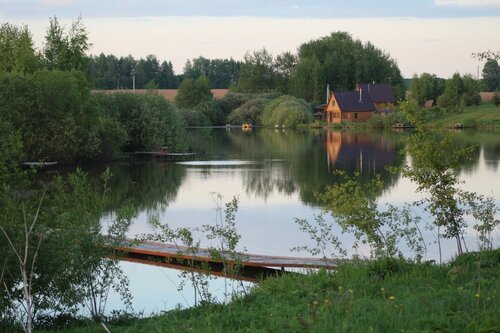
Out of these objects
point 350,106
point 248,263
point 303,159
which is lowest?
point 303,159

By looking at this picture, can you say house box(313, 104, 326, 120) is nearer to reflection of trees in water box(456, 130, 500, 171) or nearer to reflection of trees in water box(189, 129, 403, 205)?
reflection of trees in water box(189, 129, 403, 205)

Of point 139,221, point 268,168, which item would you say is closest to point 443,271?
point 139,221

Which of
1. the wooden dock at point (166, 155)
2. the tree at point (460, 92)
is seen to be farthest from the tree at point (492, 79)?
the wooden dock at point (166, 155)

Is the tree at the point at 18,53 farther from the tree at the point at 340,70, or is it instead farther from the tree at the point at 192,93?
the tree at the point at 340,70

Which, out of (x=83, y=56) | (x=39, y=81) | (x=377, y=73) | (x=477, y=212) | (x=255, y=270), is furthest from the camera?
(x=377, y=73)

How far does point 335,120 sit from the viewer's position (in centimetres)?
10300

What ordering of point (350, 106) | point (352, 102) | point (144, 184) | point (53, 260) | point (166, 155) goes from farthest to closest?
point (352, 102), point (350, 106), point (166, 155), point (144, 184), point (53, 260)

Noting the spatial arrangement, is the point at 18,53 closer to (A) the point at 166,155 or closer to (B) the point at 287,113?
(A) the point at 166,155

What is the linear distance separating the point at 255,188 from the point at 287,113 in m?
66.6

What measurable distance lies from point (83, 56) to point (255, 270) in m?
45.5

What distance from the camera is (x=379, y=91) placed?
107 meters

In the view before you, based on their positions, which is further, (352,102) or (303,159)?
(352,102)

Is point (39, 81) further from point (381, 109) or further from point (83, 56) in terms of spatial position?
point (381, 109)

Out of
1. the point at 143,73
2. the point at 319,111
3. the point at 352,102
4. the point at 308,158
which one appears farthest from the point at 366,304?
the point at 143,73
